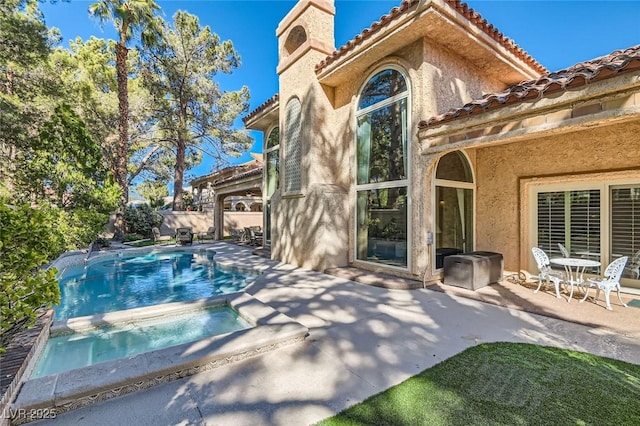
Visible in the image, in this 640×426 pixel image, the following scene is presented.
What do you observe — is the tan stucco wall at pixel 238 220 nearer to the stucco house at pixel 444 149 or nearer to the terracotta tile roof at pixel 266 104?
the terracotta tile roof at pixel 266 104

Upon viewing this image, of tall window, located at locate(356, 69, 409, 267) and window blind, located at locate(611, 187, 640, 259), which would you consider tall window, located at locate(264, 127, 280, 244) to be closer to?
tall window, located at locate(356, 69, 409, 267)

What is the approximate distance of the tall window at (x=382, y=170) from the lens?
31.3 feet

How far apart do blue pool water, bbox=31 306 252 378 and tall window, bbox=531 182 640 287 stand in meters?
9.90

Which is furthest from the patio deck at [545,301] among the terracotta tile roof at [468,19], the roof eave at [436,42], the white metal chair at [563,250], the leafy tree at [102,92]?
the leafy tree at [102,92]

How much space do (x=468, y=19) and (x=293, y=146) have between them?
7650 mm

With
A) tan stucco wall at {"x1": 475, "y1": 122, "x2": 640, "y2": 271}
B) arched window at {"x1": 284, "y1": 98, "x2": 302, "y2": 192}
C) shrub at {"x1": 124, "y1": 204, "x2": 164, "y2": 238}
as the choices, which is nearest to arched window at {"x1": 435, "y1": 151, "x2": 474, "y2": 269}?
tan stucco wall at {"x1": 475, "y1": 122, "x2": 640, "y2": 271}

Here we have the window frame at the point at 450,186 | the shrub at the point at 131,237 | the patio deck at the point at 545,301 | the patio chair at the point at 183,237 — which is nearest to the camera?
the patio deck at the point at 545,301

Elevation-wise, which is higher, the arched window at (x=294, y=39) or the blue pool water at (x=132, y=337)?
the arched window at (x=294, y=39)

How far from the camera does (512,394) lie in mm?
3557

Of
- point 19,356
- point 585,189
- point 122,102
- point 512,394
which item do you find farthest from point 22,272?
point 122,102

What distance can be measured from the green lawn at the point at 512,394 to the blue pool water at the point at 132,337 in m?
3.75

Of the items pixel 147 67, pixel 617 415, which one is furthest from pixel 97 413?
pixel 147 67

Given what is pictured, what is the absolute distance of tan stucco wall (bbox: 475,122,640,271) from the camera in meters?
7.85

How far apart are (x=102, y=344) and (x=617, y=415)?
830 cm
